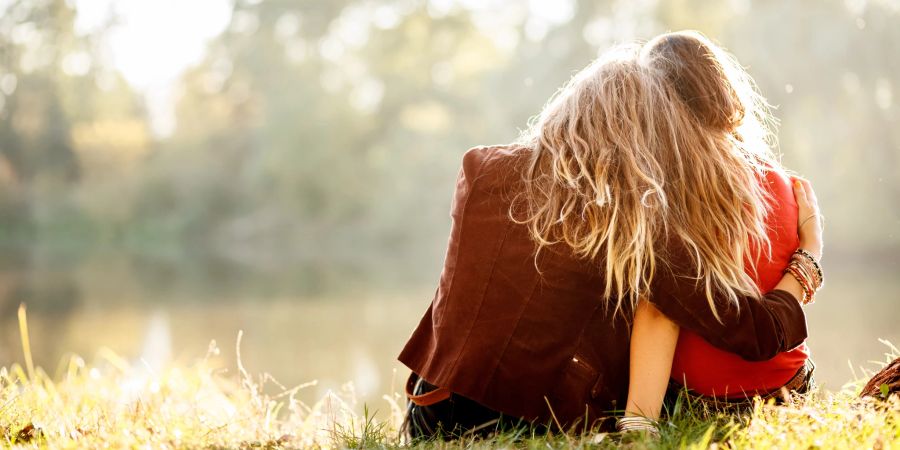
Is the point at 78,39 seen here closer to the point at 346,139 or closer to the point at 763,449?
the point at 346,139

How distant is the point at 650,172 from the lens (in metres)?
1.68

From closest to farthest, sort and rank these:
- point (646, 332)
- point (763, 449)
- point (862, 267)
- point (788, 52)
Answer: point (763, 449) < point (646, 332) < point (862, 267) < point (788, 52)

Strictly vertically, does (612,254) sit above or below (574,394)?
above

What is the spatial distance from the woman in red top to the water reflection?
7.84ft

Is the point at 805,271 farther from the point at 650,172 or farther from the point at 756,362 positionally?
the point at 650,172

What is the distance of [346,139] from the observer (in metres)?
17.2

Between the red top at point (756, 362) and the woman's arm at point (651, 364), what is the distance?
99 millimetres

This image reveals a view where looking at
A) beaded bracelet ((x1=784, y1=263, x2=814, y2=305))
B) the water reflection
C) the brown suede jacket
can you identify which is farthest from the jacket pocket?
the water reflection

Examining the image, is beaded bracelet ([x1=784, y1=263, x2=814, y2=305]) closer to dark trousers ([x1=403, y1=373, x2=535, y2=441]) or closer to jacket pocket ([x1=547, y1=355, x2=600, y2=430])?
jacket pocket ([x1=547, y1=355, x2=600, y2=430])

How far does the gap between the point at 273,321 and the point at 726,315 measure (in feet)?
23.0

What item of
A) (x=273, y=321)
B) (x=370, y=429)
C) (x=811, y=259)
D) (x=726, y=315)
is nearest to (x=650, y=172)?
(x=726, y=315)

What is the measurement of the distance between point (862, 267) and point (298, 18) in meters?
13.5

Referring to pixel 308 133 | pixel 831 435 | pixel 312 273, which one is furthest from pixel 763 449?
pixel 308 133

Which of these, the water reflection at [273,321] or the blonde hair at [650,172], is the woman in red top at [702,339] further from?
the water reflection at [273,321]
